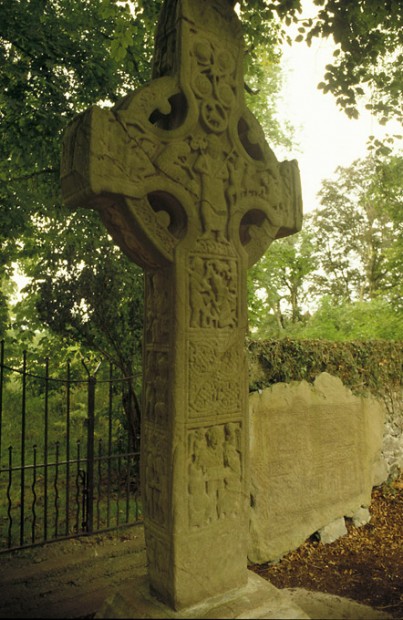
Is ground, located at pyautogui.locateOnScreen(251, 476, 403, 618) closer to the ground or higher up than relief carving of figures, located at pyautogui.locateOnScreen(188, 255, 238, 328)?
closer to the ground

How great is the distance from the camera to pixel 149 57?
7887 mm

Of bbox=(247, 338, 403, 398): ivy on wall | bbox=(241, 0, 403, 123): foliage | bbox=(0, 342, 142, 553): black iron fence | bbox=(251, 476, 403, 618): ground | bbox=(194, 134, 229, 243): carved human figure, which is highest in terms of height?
bbox=(241, 0, 403, 123): foliage

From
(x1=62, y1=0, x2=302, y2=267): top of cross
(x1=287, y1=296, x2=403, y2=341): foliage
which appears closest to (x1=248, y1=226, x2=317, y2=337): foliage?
(x1=287, y1=296, x2=403, y2=341): foliage

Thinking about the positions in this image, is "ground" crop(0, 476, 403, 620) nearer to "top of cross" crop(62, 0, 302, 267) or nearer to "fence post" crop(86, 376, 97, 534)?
"fence post" crop(86, 376, 97, 534)

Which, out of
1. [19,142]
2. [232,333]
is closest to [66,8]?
→ [19,142]

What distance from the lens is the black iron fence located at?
4.91 metres

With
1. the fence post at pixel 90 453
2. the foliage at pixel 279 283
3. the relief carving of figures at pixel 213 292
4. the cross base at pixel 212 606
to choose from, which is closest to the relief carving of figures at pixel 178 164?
the relief carving of figures at pixel 213 292

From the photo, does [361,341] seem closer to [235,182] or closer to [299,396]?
[299,396]

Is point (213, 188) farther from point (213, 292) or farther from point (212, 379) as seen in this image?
point (212, 379)

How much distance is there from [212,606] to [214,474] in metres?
0.65

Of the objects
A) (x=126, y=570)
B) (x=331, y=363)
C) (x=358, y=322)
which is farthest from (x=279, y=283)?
(x=126, y=570)

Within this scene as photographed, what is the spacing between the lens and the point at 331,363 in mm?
5871

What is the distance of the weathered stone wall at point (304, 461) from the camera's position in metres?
4.63

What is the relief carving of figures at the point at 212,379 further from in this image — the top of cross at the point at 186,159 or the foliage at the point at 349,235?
the foliage at the point at 349,235
